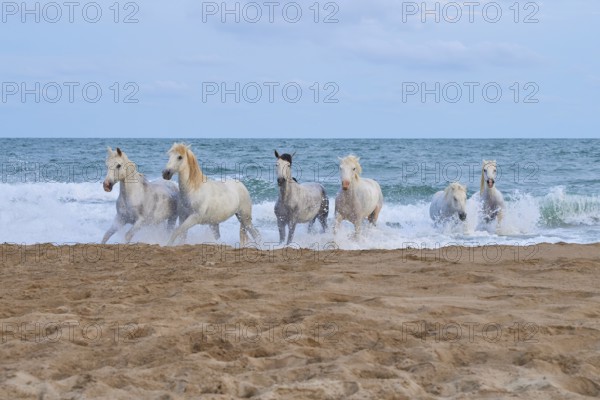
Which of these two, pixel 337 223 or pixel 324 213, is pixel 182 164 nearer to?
pixel 337 223

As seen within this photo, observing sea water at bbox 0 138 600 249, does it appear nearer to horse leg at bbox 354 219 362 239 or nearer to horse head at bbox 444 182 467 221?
horse leg at bbox 354 219 362 239

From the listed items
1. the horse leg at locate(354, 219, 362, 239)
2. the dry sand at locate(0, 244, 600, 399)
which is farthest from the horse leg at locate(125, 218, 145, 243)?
the horse leg at locate(354, 219, 362, 239)

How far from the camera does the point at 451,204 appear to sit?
13.4 m

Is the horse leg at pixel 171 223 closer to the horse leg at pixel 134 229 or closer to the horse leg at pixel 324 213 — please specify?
the horse leg at pixel 134 229

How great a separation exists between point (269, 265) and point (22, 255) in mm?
3151

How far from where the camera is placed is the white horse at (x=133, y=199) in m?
10.8

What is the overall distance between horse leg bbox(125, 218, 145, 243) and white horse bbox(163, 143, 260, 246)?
54 centimetres

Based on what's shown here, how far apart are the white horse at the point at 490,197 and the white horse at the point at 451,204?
1.75 feet

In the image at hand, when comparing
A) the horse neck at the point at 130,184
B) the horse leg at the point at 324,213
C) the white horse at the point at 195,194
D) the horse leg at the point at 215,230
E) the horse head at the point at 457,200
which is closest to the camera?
the white horse at the point at 195,194

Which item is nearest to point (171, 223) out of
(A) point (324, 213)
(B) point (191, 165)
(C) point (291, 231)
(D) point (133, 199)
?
(D) point (133, 199)

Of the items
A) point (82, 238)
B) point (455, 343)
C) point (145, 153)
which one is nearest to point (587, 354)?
point (455, 343)

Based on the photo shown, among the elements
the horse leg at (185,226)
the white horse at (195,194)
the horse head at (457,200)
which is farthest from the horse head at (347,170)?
the horse head at (457,200)

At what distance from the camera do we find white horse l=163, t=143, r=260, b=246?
10680 millimetres

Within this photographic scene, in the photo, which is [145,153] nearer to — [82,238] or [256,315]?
[82,238]
